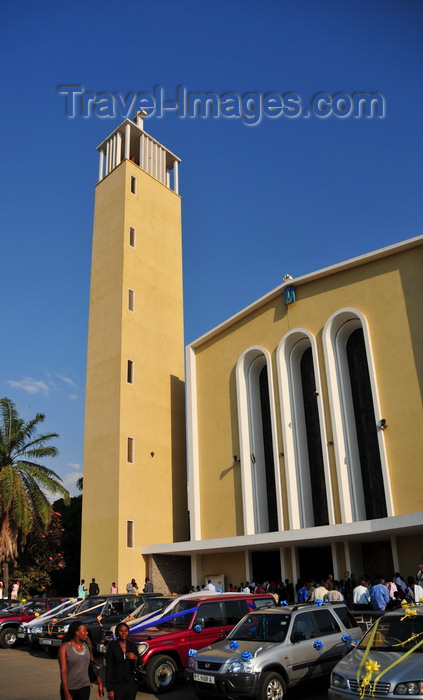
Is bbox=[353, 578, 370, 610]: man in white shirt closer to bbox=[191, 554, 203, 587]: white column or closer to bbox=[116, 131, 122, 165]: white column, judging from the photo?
bbox=[191, 554, 203, 587]: white column

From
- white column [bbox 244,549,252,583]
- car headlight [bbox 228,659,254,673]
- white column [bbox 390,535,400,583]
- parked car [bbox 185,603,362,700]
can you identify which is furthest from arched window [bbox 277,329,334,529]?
car headlight [bbox 228,659,254,673]

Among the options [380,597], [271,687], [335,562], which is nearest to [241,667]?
[271,687]

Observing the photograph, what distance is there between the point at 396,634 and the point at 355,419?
48.0ft

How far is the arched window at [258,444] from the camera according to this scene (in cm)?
2452

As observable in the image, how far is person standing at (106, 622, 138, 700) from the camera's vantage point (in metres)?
7.33

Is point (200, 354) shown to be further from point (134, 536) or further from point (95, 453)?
point (134, 536)

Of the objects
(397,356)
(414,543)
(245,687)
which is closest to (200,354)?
(397,356)

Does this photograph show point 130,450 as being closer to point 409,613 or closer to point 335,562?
point 335,562

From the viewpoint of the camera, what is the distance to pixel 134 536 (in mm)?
25688

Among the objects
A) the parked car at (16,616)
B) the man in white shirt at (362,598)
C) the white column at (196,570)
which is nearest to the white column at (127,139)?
the white column at (196,570)

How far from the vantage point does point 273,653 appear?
30.5 ft

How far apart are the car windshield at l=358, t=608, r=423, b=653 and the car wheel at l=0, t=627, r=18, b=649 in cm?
1278

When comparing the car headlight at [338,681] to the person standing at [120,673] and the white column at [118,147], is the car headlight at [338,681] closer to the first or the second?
the person standing at [120,673]

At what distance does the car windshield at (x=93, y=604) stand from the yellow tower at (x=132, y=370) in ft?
28.9
